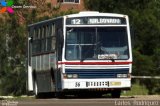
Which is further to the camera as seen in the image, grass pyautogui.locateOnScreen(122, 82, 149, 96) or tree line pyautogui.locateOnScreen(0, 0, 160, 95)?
tree line pyautogui.locateOnScreen(0, 0, 160, 95)

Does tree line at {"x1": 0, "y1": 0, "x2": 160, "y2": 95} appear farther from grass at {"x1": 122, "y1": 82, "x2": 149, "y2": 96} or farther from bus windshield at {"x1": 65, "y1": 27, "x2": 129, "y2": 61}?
bus windshield at {"x1": 65, "y1": 27, "x2": 129, "y2": 61}

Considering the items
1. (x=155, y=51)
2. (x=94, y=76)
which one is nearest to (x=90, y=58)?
(x=94, y=76)

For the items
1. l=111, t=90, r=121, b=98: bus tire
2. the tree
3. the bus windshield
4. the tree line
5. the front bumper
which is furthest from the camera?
the tree line

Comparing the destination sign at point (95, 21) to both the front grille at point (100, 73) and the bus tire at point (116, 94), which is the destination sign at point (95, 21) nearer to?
the front grille at point (100, 73)

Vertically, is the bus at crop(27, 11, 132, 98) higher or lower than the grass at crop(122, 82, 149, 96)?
higher

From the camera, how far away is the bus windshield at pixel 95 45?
27.1m

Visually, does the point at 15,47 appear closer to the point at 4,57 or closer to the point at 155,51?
the point at 4,57

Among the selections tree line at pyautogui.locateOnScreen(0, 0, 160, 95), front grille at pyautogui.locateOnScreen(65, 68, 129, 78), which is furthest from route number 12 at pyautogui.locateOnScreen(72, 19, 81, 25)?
tree line at pyautogui.locateOnScreen(0, 0, 160, 95)

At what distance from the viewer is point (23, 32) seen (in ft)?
149

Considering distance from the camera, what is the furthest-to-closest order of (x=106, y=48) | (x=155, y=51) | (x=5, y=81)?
1. (x=5, y=81)
2. (x=155, y=51)
3. (x=106, y=48)

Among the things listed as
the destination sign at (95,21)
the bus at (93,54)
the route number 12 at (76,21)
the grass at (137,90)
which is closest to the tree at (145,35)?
the grass at (137,90)

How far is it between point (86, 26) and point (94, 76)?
1994 millimetres

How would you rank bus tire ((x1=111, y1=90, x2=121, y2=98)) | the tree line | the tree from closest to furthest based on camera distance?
bus tire ((x1=111, y1=90, x2=121, y2=98))
the tree
the tree line

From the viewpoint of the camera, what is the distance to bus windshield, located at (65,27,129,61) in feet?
89.0
